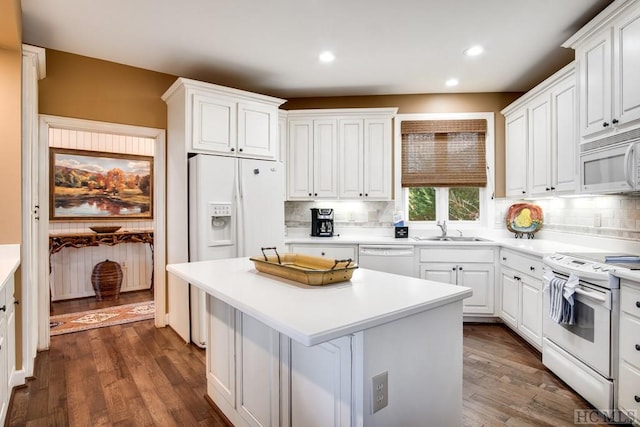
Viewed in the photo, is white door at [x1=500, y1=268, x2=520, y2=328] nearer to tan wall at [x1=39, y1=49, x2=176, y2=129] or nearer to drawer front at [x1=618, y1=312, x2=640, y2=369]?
drawer front at [x1=618, y1=312, x2=640, y2=369]

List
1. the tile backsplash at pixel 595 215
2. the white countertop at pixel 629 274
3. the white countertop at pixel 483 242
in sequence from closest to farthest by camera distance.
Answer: the white countertop at pixel 629 274, the tile backsplash at pixel 595 215, the white countertop at pixel 483 242

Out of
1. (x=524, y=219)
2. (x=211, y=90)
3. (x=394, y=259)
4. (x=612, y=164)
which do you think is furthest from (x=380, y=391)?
(x=524, y=219)

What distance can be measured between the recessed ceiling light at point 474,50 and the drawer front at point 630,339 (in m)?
2.31

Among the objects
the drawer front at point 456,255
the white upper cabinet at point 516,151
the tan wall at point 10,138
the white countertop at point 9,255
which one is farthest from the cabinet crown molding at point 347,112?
the white countertop at point 9,255

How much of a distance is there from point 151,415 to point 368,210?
307 centimetres

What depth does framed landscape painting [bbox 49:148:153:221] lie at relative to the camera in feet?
15.2

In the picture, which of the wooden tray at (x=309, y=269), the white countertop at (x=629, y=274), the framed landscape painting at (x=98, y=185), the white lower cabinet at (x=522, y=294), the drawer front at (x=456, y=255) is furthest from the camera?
the framed landscape painting at (x=98, y=185)

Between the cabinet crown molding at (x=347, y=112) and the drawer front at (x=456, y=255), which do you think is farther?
the cabinet crown molding at (x=347, y=112)

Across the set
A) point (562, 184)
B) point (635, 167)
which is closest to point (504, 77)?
point (562, 184)

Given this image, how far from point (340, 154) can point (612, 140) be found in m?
2.49

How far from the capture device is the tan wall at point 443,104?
418 cm

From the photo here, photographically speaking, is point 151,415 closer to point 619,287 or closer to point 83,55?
point 619,287

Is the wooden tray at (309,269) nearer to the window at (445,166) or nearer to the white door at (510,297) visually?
the white door at (510,297)

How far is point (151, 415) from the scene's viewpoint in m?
2.13
